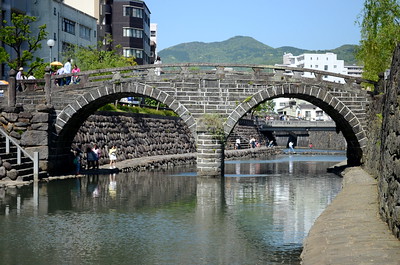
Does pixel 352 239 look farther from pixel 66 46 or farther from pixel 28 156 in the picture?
pixel 66 46

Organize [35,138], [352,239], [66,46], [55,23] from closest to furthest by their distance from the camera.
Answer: [352,239] → [35,138] → [55,23] → [66,46]

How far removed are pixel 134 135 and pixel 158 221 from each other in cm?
3054

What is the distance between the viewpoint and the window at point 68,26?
226ft

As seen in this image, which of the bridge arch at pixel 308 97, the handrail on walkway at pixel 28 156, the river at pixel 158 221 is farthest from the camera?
the bridge arch at pixel 308 97

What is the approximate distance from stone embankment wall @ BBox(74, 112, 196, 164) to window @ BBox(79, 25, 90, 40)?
19.5 meters

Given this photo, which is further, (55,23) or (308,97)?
(55,23)

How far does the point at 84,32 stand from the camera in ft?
247

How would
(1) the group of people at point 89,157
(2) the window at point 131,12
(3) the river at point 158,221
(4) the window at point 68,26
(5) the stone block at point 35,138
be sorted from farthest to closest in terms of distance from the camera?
(2) the window at point 131,12 < (4) the window at point 68,26 < (1) the group of people at point 89,157 < (5) the stone block at point 35,138 < (3) the river at point 158,221

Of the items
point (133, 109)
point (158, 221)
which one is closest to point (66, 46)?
point (133, 109)

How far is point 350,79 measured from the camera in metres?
35.2

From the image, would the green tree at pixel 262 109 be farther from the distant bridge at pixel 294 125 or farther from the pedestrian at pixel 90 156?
the pedestrian at pixel 90 156

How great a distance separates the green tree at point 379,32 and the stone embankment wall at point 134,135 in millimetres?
17766

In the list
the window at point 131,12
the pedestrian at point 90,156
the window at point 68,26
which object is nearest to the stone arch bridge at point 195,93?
the pedestrian at point 90,156

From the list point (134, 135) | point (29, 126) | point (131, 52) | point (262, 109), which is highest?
point (131, 52)
